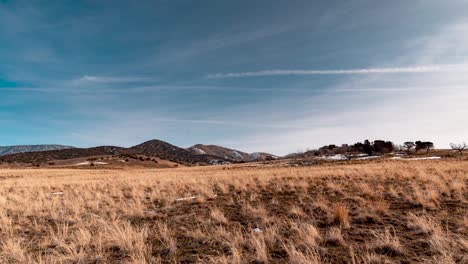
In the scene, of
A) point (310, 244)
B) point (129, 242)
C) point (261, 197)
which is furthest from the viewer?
point (261, 197)

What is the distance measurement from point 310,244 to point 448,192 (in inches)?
319

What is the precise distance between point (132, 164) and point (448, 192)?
311 feet

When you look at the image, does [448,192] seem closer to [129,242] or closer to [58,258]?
[129,242]

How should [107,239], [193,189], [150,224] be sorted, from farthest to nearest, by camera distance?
[193,189]
[150,224]
[107,239]

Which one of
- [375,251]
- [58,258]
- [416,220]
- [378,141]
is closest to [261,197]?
[416,220]

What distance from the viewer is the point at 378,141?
88.3m

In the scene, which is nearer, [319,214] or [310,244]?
[310,244]

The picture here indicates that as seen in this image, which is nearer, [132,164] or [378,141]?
[378,141]

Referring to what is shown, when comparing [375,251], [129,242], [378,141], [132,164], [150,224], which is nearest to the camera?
[375,251]

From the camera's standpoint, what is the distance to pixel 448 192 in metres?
11.3

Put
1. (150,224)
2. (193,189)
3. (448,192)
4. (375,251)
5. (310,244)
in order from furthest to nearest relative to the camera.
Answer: (193,189) → (448,192) → (150,224) → (310,244) → (375,251)

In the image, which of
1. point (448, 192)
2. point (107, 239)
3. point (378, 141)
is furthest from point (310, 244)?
point (378, 141)

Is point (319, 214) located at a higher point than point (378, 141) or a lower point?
lower

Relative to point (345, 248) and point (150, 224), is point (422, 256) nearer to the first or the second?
point (345, 248)
